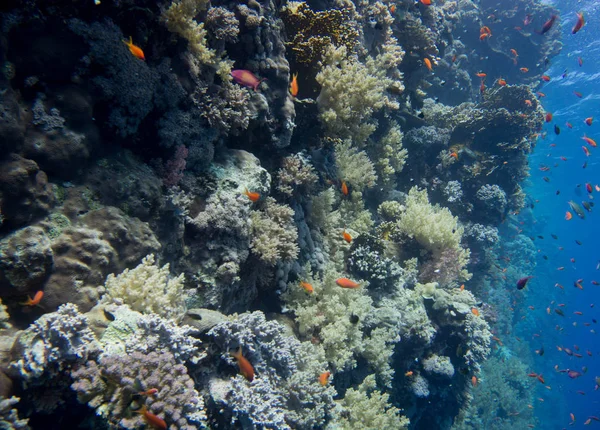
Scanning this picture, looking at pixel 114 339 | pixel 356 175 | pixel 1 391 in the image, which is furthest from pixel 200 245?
pixel 356 175

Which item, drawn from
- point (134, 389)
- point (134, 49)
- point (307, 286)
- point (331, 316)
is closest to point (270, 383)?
point (307, 286)

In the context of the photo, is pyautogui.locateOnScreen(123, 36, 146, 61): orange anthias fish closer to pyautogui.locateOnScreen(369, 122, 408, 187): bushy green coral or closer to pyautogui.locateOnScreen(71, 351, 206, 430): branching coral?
pyautogui.locateOnScreen(71, 351, 206, 430): branching coral

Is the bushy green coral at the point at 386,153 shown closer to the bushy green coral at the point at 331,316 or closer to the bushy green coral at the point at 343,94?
the bushy green coral at the point at 343,94

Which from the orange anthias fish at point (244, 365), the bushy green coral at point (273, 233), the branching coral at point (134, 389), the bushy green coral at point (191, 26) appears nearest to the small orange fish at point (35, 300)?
the branching coral at point (134, 389)

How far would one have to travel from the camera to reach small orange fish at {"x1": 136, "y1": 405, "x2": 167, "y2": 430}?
2.34m

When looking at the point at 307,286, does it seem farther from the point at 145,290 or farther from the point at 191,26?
the point at 191,26

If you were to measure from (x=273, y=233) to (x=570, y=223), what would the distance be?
87.8m

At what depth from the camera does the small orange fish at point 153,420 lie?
2338 millimetres

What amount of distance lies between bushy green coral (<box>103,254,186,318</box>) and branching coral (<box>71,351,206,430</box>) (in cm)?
51

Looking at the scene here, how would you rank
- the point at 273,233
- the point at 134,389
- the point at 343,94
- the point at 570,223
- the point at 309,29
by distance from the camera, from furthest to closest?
the point at 570,223
the point at 309,29
the point at 343,94
the point at 273,233
the point at 134,389

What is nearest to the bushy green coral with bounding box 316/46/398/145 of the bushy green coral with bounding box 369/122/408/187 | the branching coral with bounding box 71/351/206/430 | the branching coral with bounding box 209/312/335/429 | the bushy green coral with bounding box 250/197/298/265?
the bushy green coral with bounding box 250/197/298/265

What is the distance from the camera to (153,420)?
2.34m

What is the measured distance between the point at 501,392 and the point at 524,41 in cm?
1986

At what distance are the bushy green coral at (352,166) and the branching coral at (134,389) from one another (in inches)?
220
